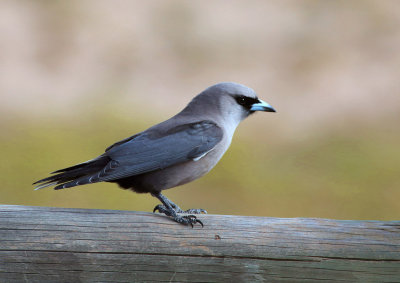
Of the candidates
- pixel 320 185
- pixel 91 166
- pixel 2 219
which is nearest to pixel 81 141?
pixel 320 185

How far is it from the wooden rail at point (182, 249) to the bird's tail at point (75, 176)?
1.36 ft

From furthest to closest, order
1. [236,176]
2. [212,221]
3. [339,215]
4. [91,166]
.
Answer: [236,176] < [339,215] < [91,166] < [212,221]

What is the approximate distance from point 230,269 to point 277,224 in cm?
32

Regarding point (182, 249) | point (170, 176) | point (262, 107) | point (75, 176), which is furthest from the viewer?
point (262, 107)

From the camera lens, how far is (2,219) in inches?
108

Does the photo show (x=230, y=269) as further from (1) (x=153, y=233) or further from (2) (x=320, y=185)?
(2) (x=320, y=185)

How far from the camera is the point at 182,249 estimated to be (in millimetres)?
2756

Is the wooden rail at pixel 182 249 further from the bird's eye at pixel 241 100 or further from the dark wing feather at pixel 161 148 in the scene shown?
the bird's eye at pixel 241 100

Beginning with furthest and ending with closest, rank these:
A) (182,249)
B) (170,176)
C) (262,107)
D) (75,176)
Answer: (262,107) < (170,176) < (75,176) < (182,249)

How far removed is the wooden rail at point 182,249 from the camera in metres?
2.68

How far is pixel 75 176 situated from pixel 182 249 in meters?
0.94

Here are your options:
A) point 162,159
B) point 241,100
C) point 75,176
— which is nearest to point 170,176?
point 162,159

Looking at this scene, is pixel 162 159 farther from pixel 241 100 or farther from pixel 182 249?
pixel 182 249

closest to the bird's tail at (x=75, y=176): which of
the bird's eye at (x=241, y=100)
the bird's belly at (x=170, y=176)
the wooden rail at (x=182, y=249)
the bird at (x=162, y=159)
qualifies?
the bird at (x=162, y=159)
